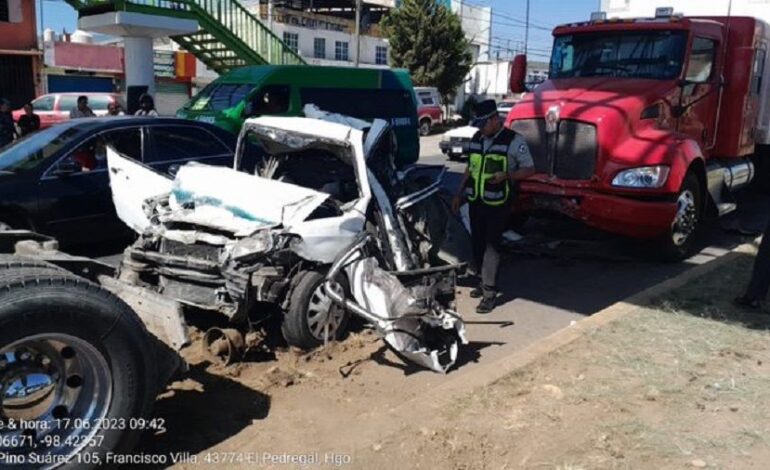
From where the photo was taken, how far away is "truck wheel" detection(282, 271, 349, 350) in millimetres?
4820

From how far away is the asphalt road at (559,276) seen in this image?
564cm

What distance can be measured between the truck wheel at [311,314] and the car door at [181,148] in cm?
318

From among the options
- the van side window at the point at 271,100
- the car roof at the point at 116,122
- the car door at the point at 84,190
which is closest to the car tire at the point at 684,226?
the car roof at the point at 116,122

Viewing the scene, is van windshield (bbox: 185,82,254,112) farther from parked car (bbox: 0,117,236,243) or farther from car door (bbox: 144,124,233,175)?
parked car (bbox: 0,117,236,243)

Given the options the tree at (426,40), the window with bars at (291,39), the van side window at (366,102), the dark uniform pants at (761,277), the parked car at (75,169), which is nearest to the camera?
the dark uniform pants at (761,277)

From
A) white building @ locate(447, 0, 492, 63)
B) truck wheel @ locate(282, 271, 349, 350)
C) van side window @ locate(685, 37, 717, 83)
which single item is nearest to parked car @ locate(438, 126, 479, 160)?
van side window @ locate(685, 37, 717, 83)

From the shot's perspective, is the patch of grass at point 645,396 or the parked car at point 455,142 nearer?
the patch of grass at point 645,396

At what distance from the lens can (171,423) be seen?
153 inches

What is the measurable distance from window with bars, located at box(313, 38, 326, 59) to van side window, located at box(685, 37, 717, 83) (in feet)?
116

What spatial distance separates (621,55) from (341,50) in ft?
120

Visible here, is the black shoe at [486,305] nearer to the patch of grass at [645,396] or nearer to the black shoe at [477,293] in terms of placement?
the black shoe at [477,293]

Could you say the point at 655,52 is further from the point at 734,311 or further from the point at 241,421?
the point at 241,421

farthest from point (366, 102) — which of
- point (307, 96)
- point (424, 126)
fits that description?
point (424, 126)

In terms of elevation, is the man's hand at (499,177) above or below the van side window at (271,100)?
below
